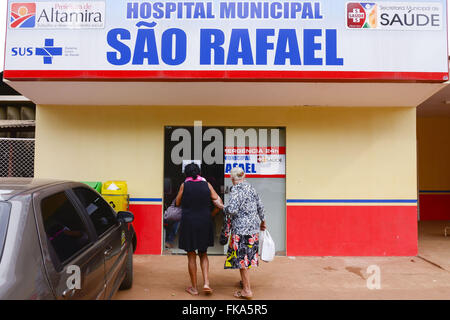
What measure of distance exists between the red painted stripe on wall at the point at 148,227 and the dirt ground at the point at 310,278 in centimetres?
16

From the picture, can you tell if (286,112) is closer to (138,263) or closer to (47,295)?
(138,263)

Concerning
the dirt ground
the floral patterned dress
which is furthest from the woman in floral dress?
the dirt ground

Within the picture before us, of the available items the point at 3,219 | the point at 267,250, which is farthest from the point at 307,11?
the point at 3,219

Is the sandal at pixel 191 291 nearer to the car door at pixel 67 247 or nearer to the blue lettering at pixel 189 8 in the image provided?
the car door at pixel 67 247

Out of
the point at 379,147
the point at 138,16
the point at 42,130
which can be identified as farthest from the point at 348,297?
the point at 42,130

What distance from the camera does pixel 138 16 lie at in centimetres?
496

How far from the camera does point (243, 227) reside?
3.95 meters

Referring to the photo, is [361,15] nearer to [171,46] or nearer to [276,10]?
[276,10]

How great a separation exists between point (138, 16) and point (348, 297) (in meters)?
4.85

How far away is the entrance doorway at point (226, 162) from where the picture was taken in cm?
607

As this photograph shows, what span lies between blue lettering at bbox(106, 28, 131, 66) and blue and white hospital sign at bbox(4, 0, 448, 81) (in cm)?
1

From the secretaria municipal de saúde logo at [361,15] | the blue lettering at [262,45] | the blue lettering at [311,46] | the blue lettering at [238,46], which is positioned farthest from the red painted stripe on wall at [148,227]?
the secretaria municipal de saúde logo at [361,15]

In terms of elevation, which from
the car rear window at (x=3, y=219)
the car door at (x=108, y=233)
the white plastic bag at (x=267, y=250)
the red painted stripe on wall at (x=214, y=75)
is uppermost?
the red painted stripe on wall at (x=214, y=75)

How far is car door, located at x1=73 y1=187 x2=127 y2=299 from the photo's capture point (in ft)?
9.70
